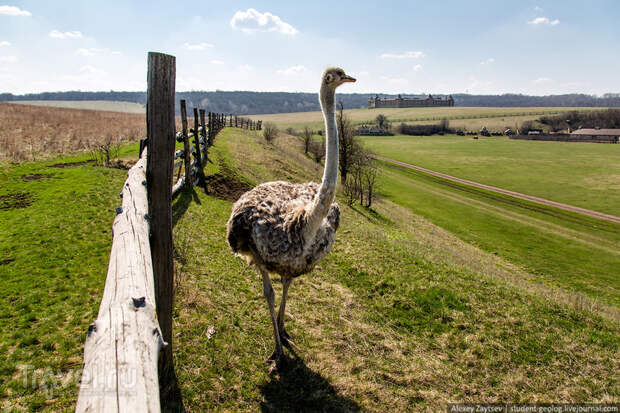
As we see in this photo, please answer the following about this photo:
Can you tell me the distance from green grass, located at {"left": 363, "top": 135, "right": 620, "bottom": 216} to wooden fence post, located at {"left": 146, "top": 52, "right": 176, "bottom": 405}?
4558 cm

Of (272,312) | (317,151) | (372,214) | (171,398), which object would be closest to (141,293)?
(171,398)

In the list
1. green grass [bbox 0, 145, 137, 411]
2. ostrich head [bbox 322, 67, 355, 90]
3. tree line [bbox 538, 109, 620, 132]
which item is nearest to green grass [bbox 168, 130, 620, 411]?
green grass [bbox 0, 145, 137, 411]

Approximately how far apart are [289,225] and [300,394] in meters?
2.45

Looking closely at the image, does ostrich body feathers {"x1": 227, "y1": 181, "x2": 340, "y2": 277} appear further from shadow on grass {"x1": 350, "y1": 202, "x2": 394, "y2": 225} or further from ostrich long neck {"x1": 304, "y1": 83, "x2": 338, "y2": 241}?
shadow on grass {"x1": 350, "y1": 202, "x2": 394, "y2": 225}

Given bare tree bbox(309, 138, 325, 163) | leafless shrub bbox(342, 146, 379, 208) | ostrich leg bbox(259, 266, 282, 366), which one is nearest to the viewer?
ostrich leg bbox(259, 266, 282, 366)

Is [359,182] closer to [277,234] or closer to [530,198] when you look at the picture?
[530,198]

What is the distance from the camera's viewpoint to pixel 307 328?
6449mm

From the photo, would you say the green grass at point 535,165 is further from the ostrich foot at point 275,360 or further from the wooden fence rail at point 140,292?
the wooden fence rail at point 140,292

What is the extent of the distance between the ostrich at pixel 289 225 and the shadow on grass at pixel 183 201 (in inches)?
187

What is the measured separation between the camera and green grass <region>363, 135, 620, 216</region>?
43.1m

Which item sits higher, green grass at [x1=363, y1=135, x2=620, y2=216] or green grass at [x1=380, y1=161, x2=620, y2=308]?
green grass at [x1=363, y1=135, x2=620, y2=216]

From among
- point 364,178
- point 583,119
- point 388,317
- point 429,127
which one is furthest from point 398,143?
point 388,317

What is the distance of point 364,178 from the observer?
34.1m

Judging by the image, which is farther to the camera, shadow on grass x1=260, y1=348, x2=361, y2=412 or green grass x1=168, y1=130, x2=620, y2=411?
green grass x1=168, y1=130, x2=620, y2=411
